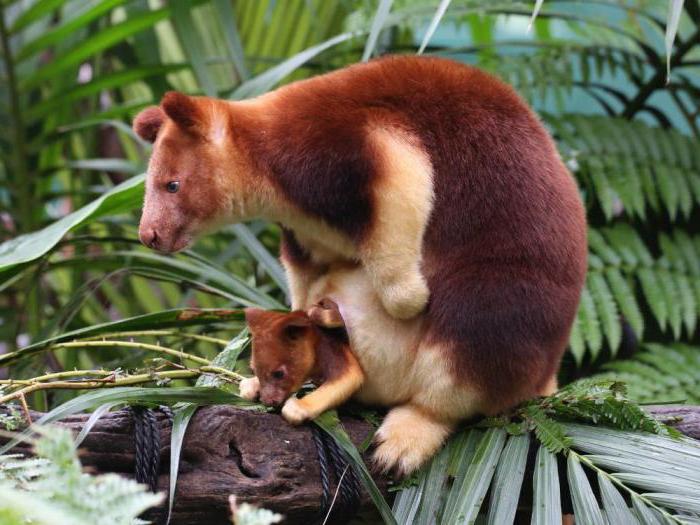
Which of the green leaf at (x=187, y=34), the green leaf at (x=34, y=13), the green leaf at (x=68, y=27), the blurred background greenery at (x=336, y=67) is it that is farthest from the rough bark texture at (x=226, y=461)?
the green leaf at (x=34, y=13)

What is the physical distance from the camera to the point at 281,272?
110 inches

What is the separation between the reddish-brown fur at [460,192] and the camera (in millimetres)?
1951

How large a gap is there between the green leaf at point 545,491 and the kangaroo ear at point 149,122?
122 centimetres

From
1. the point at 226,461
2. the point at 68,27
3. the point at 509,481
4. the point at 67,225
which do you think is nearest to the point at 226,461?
the point at 226,461

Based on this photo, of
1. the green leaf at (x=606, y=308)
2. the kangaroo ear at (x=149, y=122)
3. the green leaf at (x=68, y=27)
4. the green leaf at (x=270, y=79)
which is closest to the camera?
the kangaroo ear at (x=149, y=122)

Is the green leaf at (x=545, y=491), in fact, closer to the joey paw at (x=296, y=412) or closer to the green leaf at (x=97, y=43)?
the joey paw at (x=296, y=412)

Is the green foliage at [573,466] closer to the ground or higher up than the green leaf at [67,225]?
closer to the ground

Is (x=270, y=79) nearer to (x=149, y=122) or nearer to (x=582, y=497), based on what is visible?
(x=149, y=122)

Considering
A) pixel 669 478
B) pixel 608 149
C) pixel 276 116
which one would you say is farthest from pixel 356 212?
pixel 608 149

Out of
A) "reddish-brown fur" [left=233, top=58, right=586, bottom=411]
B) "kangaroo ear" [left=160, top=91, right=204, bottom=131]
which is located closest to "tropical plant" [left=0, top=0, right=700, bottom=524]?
"reddish-brown fur" [left=233, top=58, right=586, bottom=411]

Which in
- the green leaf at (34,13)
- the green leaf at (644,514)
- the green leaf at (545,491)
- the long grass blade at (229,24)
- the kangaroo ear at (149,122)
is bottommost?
the green leaf at (644,514)

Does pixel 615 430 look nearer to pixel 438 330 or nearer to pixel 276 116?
pixel 438 330

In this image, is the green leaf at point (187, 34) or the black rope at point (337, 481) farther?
the green leaf at point (187, 34)

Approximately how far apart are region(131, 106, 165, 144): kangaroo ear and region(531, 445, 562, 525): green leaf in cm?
122
